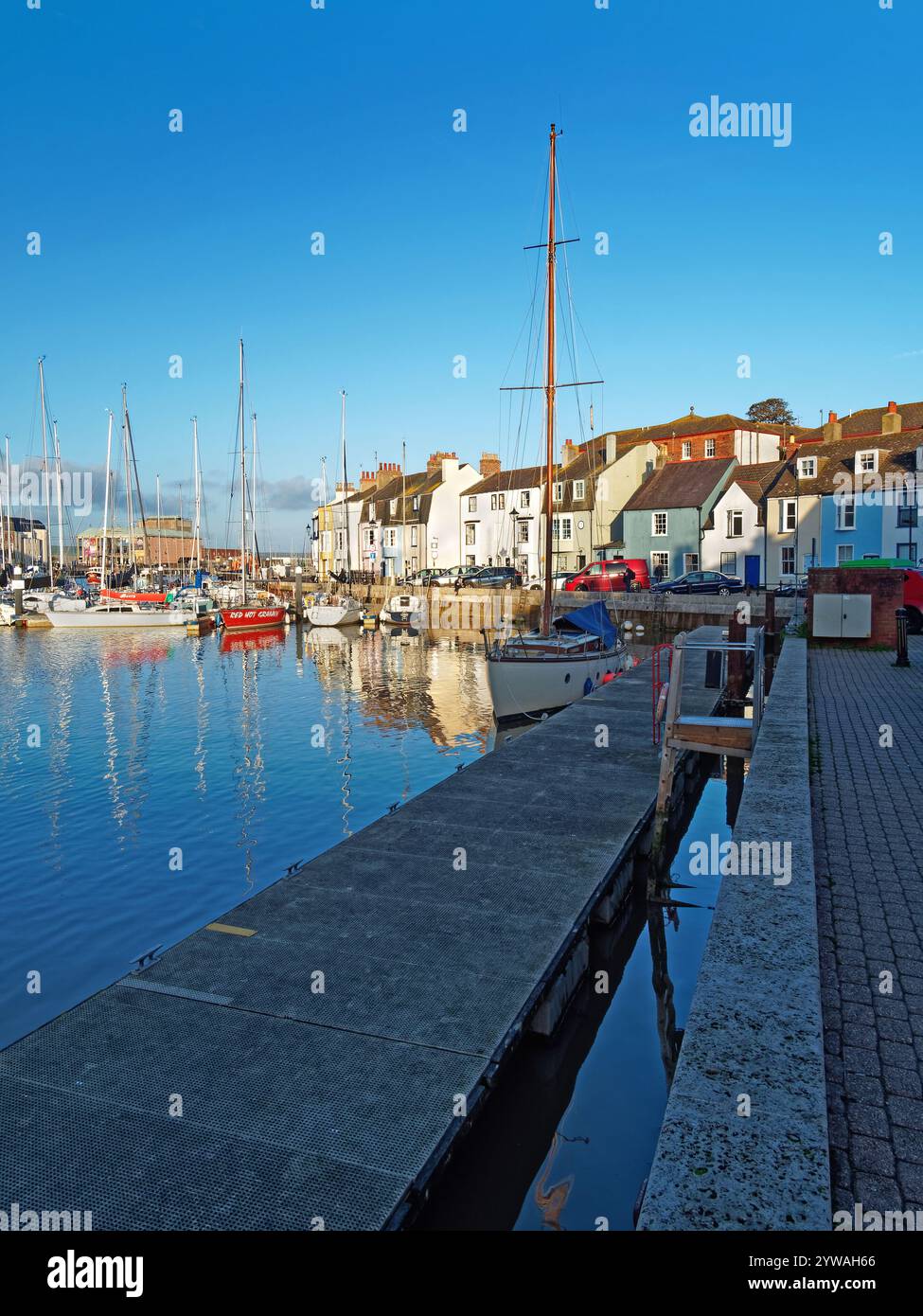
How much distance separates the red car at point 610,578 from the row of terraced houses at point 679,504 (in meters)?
6.66

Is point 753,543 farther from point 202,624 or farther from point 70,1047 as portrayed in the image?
point 70,1047

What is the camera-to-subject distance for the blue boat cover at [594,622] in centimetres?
2659

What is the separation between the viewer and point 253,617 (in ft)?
181

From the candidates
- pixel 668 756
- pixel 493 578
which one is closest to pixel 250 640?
pixel 493 578

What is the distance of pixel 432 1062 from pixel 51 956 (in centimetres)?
661

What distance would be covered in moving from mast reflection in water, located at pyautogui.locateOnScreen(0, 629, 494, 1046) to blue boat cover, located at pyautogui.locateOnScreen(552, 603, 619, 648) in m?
4.24

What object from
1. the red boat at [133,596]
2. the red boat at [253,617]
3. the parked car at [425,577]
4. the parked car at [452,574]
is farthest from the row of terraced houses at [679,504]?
the red boat at [133,596]

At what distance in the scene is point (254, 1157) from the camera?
527cm

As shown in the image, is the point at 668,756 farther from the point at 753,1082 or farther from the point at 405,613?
the point at 405,613

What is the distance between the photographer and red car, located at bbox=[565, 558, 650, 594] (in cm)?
5028

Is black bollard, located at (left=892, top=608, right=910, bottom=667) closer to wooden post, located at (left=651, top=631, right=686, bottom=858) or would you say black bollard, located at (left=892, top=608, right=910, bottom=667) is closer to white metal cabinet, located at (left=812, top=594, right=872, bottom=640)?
white metal cabinet, located at (left=812, top=594, right=872, bottom=640)

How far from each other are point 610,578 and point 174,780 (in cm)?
3562

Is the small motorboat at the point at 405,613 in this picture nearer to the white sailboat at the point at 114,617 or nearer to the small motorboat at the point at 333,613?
the small motorboat at the point at 333,613
